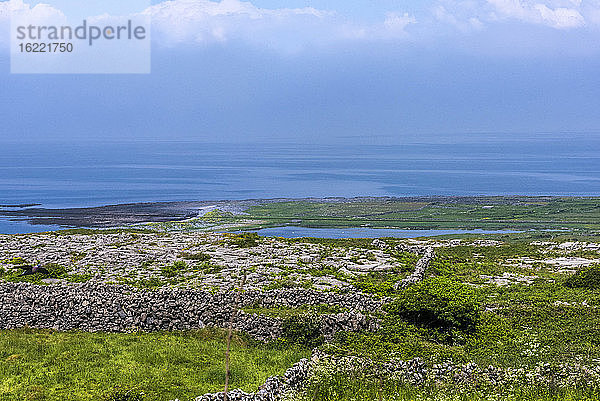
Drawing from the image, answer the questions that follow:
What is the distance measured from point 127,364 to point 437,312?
9187mm

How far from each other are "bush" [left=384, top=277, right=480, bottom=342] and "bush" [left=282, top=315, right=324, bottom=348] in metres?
2.24

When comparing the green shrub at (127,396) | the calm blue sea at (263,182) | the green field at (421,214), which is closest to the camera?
the green shrub at (127,396)

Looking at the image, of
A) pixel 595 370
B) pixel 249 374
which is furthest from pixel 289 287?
pixel 595 370

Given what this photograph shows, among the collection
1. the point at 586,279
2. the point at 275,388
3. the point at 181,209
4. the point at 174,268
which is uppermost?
the point at 174,268

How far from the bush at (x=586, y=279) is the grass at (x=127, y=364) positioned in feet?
40.4

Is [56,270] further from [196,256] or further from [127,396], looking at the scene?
[127,396]

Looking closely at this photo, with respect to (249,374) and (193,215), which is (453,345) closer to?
(249,374)

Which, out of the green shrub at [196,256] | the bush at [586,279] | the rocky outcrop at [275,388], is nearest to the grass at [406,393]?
the rocky outcrop at [275,388]

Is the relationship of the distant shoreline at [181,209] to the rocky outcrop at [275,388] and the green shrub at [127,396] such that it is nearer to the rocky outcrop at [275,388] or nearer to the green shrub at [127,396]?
the green shrub at [127,396]

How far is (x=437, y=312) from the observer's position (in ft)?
54.6

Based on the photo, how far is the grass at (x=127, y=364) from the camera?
1306 centimetres

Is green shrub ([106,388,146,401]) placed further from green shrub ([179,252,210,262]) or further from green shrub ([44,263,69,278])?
green shrub ([179,252,210,262])

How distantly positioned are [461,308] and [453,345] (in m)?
1.37

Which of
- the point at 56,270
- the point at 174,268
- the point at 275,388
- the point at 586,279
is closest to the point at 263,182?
the point at 174,268
